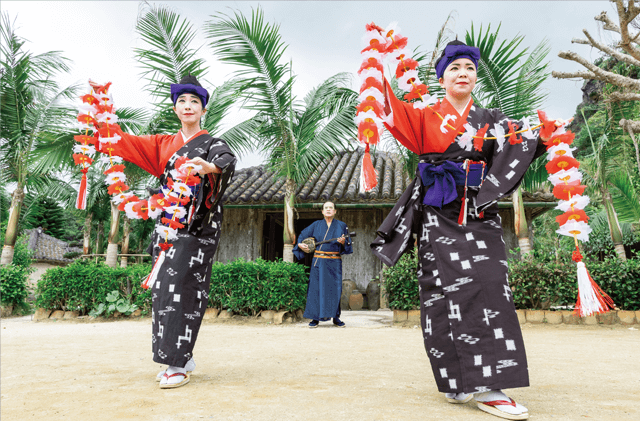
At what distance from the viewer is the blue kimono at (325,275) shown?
6449 millimetres

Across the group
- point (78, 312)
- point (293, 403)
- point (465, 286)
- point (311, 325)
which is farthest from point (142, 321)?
point (465, 286)

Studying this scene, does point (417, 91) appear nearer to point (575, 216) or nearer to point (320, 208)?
point (575, 216)

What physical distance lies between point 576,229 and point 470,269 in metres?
0.52

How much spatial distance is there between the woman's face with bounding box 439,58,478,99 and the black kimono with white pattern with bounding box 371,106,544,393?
13 cm

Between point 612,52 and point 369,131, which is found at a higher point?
point 612,52

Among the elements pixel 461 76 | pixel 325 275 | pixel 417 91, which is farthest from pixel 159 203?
pixel 325 275

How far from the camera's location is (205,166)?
2.43 meters

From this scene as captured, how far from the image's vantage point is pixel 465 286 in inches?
81.0

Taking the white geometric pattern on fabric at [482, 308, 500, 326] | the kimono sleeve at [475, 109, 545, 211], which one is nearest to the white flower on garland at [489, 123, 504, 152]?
the kimono sleeve at [475, 109, 545, 211]

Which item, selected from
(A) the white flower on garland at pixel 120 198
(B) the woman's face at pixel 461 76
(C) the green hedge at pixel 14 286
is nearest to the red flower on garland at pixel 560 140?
(B) the woman's face at pixel 461 76

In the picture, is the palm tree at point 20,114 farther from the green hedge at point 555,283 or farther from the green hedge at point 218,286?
the green hedge at point 555,283

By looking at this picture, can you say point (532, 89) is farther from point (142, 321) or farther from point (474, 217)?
point (142, 321)

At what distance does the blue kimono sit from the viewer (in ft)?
21.2

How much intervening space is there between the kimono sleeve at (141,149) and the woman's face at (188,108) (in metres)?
0.19
